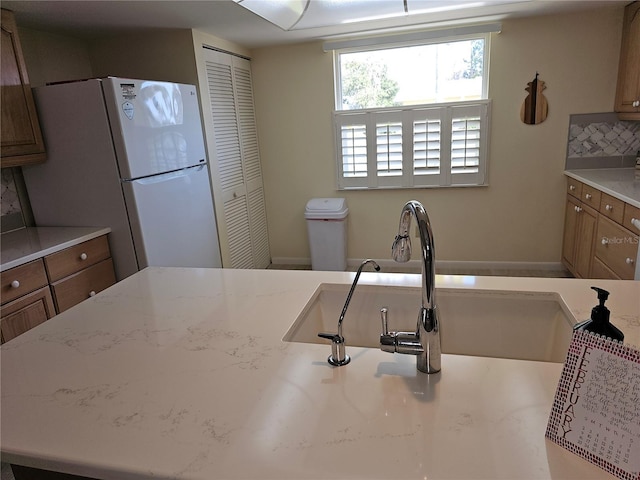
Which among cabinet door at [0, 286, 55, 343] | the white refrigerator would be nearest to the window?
the white refrigerator

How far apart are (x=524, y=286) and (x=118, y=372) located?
1.21m

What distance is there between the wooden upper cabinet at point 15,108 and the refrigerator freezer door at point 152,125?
0.52 meters

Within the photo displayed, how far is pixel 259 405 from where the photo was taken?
34.1 inches

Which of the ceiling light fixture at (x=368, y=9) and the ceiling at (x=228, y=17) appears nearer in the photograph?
the ceiling at (x=228, y=17)

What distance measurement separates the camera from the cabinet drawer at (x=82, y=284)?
2276 mm

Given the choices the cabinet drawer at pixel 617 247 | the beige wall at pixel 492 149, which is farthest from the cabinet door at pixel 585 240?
the beige wall at pixel 492 149

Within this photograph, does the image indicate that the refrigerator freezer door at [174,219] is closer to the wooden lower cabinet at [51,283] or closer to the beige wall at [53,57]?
the wooden lower cabinet at [51,283]

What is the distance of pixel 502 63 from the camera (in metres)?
3.47

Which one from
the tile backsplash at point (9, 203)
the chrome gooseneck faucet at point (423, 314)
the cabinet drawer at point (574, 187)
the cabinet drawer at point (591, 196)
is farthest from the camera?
the cabinet drawer at point (574, 187)

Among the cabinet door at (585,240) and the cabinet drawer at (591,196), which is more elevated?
the cabinet drawer at (591,196)

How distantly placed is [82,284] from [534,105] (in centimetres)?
363

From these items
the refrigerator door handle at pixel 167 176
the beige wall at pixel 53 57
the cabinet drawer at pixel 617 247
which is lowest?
the cabinet drawer at pixel 617 247

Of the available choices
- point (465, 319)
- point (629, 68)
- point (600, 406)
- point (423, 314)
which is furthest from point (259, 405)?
point (629, 68)

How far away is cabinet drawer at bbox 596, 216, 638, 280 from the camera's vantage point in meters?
2.42
